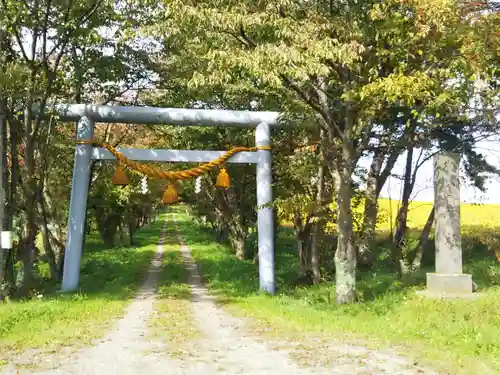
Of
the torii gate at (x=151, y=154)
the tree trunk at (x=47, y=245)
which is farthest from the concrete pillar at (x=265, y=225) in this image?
the tree trunk at (x=47, y=245)

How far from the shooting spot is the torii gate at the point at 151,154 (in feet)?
50.0

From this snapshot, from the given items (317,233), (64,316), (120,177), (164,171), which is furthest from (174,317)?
(317,233)

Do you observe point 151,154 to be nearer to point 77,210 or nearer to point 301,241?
point 77,210

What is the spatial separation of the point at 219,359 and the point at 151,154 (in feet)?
31.1

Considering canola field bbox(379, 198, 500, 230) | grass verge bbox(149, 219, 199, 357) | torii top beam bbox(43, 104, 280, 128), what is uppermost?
torii top beam bbox(43, 104, 280, 128)

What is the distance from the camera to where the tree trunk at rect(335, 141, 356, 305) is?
42.8 feet

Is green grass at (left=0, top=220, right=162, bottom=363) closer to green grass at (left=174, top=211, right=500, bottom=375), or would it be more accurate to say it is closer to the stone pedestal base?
green grass at (left=174, top=211, right=500, bottom=375)

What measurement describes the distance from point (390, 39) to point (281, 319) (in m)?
6.10

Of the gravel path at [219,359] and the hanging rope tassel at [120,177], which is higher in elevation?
the hanging rope tassel at [120,177]

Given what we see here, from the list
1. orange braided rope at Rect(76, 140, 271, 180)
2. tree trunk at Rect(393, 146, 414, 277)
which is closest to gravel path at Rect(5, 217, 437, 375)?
orange braided rope at Rect(76, 140, 271, 180)

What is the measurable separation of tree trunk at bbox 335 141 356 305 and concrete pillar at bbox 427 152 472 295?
6.16 ft

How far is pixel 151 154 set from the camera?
15.3m

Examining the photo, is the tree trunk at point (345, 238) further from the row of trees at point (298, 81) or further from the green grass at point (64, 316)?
the green grass at point (64, 316)

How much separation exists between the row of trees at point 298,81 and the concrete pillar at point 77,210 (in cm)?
96
